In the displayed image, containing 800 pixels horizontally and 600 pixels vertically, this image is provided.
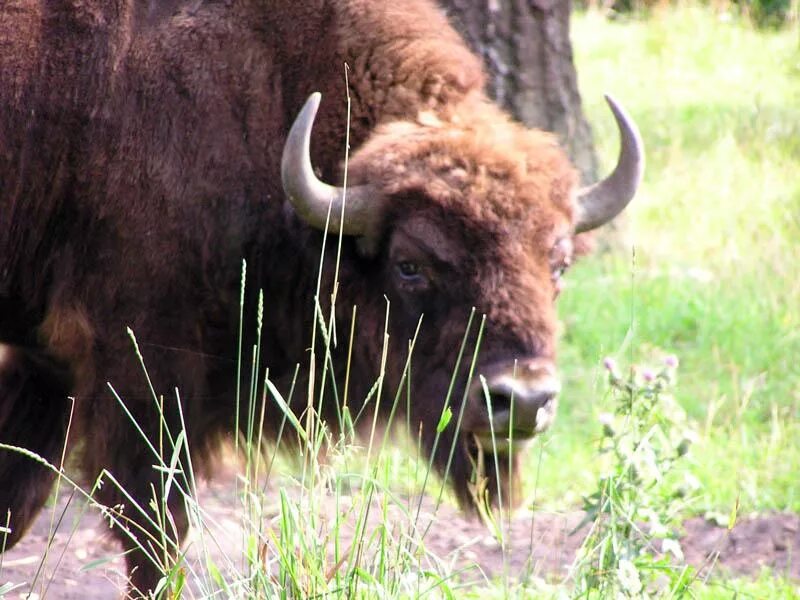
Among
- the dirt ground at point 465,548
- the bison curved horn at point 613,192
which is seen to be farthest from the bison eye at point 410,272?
the dirt ground at point 465,548

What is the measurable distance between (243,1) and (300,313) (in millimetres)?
1044

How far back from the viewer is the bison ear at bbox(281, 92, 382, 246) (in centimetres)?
388

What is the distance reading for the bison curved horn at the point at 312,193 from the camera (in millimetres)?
3881

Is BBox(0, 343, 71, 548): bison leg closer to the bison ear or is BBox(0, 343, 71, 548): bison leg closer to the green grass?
the bison ear

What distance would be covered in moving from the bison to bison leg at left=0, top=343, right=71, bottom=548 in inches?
14.4

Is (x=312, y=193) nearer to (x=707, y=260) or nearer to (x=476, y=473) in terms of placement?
(x=476, y=473)

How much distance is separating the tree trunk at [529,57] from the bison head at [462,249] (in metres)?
3.04

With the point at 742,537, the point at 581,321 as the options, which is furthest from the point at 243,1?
the point at 581,321

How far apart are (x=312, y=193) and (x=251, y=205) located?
0.26 metres

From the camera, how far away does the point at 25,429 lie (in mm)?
4699

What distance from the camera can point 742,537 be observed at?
5.03m

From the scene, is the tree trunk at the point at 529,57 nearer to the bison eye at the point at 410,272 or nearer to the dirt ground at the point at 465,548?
the dirt ground at the point at 465,548

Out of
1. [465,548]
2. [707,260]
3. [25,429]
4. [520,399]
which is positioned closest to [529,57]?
[707,260]

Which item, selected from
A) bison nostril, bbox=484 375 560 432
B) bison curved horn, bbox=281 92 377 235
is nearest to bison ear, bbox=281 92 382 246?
bison curved horn, bbox=281 92 377 235
